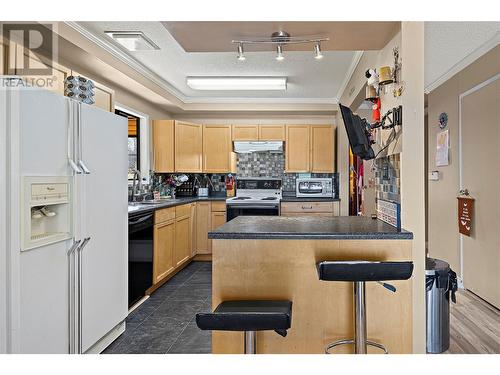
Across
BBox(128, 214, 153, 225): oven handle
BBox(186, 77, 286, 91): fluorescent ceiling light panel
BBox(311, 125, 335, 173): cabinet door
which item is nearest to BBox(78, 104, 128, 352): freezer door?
BBox(128, 214, 153, 225): oven handle

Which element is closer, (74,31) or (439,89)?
(74,31)

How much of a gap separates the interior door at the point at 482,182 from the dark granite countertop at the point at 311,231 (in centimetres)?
159

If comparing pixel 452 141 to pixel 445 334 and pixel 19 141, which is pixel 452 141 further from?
pixel 19 141

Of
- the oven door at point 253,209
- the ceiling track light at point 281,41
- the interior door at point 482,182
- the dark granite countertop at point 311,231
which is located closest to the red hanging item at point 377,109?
the ceiling track light at point 281,41

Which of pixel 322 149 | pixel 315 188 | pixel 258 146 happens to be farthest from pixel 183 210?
pixel 322 149

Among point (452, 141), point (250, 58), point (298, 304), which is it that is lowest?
point (298, 304)

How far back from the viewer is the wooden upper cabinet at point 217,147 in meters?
5.55

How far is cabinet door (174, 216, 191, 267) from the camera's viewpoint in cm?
429

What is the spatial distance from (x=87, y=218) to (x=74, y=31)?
5.20 ft

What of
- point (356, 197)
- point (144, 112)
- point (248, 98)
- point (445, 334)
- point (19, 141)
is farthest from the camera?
point (356, 197)

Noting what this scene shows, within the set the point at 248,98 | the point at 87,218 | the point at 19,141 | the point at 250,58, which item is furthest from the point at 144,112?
the point at 19,141

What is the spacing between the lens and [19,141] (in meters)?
1.67

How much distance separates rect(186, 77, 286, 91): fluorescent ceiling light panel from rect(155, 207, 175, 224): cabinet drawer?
1594 millimetres

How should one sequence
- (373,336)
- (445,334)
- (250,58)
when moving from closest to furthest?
(373,336) < (445,334) < (250,58)
